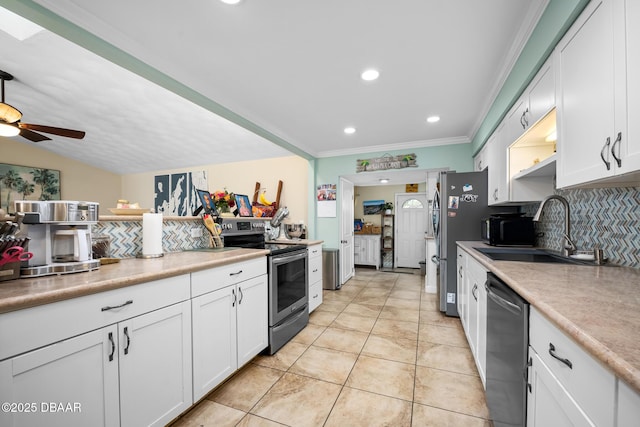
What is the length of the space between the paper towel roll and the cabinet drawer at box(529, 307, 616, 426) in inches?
84.2

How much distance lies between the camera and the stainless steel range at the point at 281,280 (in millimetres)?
2246

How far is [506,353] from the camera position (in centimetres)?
116

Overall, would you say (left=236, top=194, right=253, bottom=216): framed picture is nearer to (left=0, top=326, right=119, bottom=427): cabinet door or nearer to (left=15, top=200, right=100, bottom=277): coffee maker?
(left=15, top=200, right=100, bottom=277): coffee maker

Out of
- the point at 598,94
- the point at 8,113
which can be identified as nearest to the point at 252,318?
the point at 598,94

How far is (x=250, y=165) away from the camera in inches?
209

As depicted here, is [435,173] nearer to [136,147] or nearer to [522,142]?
[522,142]

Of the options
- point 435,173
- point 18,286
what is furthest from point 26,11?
point 435,173

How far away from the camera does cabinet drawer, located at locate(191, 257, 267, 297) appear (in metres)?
1.54

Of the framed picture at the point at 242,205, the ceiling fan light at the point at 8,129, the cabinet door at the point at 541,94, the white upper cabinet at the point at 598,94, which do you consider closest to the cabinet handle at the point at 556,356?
the white upper cabinet at the point at 598,94

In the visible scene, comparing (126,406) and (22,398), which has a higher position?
(22,398)

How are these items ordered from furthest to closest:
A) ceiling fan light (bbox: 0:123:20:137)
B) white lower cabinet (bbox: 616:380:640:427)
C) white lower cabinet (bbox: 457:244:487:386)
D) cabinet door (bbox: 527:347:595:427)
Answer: ceiling fan light (bbox: 0:123:20:137)
white lower cabinet (bbox: 457:244:487:386)
cabinet door (bbox: 527:347:595:427)
white lower cabinet (bbox: 616:380:640:427)

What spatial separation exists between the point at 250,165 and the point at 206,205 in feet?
9.70

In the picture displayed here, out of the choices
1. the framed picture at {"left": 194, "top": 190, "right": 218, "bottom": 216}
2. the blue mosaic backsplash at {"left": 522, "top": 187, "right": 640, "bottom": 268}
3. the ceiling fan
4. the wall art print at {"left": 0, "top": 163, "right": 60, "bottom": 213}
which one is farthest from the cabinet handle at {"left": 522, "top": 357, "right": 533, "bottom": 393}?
the wall art print at {"left": 0, "top": 163, "right": 60, "bottom": 213}

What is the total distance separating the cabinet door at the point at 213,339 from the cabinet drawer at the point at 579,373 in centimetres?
164
